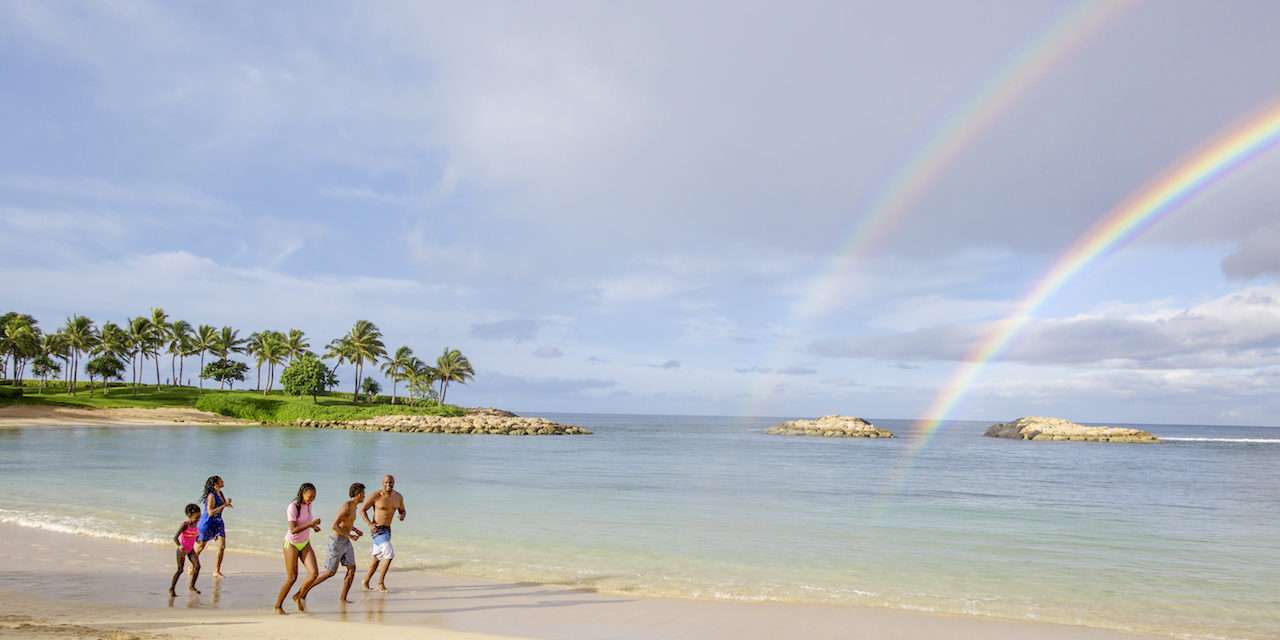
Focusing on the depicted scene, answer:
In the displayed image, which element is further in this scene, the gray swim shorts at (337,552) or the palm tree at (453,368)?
the palm tree at (453,368)

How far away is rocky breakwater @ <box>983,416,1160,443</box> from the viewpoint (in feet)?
372

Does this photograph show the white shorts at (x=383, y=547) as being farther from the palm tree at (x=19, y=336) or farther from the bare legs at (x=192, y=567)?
the palm tree at (x=19, y=336)

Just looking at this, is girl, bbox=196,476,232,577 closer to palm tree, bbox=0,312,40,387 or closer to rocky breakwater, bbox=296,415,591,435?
rocky breakwater, bbox=296,415,591,435

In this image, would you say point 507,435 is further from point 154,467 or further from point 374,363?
point 154,467

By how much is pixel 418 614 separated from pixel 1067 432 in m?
126

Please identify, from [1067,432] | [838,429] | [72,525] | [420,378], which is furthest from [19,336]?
[1067,432]

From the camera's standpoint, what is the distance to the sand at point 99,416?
76.3 m

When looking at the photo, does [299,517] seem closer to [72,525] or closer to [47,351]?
[72,525]

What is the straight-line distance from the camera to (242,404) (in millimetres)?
96625

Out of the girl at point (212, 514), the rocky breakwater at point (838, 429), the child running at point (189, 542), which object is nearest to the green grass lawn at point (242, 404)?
the rocky breakwater at point (838, 429)

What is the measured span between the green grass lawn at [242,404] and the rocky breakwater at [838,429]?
60.8m

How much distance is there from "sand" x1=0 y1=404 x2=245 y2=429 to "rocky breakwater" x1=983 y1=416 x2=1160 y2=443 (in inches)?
4468

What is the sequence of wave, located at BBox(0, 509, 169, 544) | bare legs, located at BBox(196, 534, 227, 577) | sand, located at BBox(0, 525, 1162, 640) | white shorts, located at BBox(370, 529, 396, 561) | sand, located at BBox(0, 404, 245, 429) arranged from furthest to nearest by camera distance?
sand, located at BBox(0, 404, 245, 429)
wave, located at BBox(0, 509, 169, 544)
white shorts, located at BBox(370, 529, 396, 561)
bare legs, located at BBox(196, 534, 227, 577)
sand, located at BBox(0, 525, 1162, 640)

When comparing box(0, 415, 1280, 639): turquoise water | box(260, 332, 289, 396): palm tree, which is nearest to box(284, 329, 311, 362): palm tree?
box(260, 332, 289, 396): palm tree
